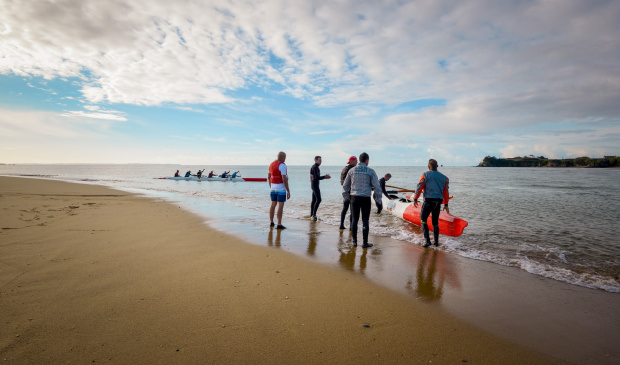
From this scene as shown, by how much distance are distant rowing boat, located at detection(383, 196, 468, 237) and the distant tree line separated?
500 ft

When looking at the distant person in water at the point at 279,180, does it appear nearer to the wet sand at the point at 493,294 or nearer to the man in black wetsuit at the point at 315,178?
the wet sand at the point at 493,294

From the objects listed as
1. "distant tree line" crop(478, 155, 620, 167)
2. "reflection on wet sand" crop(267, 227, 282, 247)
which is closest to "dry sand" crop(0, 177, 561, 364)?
"reflection on wet sand" crop(267, 227, 282, 247)

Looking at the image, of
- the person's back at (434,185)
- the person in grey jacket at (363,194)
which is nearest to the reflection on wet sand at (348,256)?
the person in grey jacket at (363,194)

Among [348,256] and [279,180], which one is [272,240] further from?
[348,256]

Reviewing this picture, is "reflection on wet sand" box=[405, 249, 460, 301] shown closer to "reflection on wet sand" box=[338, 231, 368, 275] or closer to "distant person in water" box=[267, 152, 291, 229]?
"reflection on wet sand" box=[338, 231, 368, 275]

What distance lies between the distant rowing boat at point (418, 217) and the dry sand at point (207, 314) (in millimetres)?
A: 4593

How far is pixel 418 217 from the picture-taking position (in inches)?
369

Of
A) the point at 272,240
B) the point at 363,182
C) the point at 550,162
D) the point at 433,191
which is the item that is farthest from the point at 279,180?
the point at 550,162

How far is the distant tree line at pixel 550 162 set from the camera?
358 feet

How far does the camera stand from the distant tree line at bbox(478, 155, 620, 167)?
109 m

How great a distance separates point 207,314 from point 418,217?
809 cm

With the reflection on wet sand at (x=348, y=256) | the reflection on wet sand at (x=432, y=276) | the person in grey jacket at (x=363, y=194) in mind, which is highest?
the person in grey jacket at (x=363, y=194)

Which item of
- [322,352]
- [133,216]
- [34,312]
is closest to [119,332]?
[34,312]

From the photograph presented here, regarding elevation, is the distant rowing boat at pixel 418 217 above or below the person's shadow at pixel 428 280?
above
